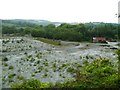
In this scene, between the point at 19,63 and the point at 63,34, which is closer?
the point at 19,63

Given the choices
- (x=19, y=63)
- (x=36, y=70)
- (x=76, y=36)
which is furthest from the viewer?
(x=76, y=36)

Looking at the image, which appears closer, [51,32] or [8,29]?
[51,32]

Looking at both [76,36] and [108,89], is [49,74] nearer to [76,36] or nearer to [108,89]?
[108,89]

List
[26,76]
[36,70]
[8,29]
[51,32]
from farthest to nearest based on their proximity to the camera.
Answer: [8,29], [51,32], [36,70], [26,76]

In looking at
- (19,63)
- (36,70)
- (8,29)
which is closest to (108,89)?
(36,70)

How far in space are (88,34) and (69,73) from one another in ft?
192

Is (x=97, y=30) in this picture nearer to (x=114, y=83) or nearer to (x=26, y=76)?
(x=26, y=76)

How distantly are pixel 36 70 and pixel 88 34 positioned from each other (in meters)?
57.0

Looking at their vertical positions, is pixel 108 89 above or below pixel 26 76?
above

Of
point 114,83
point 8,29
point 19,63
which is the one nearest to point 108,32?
point 8,29

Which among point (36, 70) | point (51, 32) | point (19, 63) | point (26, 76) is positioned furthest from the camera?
point (51, 32)

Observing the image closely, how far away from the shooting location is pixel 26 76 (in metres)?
21.6

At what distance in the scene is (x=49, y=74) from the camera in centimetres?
2231

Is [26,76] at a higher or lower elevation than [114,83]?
lower
